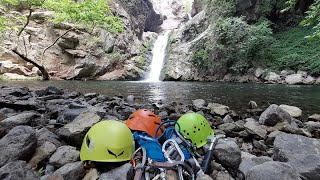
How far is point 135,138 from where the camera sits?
2.58 m

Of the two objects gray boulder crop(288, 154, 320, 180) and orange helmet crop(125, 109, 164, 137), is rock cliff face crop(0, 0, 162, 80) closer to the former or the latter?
orange helmet crop(125, 109, 164, 137)

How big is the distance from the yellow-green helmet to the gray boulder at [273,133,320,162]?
1614 millimetres

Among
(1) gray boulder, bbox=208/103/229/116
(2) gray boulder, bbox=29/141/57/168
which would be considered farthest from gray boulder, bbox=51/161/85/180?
(1) gray boulder, bbox=208/103/229/116

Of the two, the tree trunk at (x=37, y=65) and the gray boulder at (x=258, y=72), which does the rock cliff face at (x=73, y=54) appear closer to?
the tree trunk at (x=37, y=65)

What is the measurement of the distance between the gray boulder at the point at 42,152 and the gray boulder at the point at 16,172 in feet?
1.26

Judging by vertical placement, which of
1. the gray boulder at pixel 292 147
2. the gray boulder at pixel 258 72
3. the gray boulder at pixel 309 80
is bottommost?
the gray boulder at pixel 292 147

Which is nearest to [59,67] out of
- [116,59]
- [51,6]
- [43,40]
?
[43,40]

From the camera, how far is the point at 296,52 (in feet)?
59.9

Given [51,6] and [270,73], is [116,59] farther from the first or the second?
[270,73]

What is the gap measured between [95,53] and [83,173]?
2100 cm

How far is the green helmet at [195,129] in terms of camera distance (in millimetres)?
2896

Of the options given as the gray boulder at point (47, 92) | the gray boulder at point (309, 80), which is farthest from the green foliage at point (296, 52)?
the gray boulder at point (47, 92)

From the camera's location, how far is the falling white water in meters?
23.1

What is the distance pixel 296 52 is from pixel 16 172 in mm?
21067
